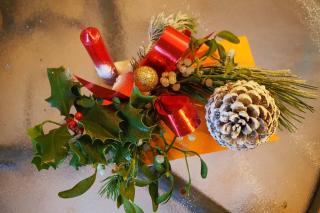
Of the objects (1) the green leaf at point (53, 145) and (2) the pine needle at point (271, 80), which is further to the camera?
(2) the pine needle at point (271, 80)

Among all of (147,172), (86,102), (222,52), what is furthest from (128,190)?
(222,52)

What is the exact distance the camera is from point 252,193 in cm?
76

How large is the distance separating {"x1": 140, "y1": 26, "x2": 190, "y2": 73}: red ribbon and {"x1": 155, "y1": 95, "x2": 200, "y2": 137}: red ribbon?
61mm

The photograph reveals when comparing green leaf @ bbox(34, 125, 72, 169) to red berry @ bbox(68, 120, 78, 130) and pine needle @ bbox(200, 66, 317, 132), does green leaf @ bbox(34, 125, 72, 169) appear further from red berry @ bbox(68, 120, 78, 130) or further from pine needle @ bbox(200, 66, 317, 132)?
pine needle @ bbox(200, 66, 317, 132)

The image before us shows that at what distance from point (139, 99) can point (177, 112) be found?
8 centimetres

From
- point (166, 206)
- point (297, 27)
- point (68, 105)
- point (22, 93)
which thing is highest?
point (297, 27)

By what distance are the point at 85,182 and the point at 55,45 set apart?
0.39 metres

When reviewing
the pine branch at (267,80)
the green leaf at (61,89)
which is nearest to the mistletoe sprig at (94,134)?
the green leaf at (61,89)

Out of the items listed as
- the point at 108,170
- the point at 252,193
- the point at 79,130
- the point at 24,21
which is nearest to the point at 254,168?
the point at 252,193

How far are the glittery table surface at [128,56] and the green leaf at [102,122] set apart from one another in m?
0.26

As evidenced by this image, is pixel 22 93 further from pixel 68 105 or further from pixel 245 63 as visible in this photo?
pixel 245 63

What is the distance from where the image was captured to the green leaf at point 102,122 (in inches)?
19.2

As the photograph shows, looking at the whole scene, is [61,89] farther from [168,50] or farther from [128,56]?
[128,56]

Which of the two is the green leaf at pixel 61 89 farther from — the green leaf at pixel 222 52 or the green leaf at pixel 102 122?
the green leaf at pixel 222 52
